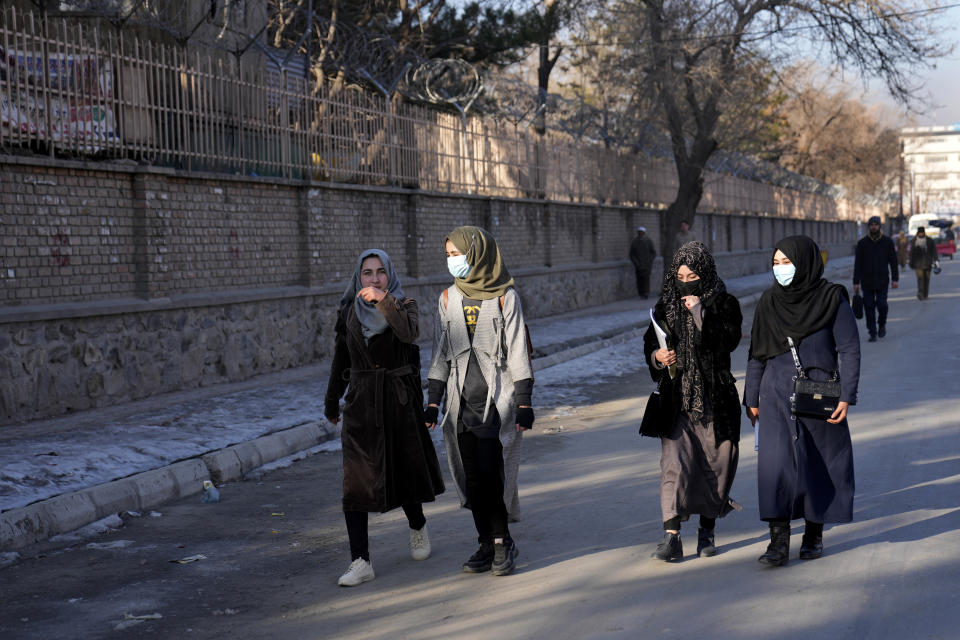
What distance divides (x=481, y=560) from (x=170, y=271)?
23.4 ft

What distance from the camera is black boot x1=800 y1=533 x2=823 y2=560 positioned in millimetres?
5422

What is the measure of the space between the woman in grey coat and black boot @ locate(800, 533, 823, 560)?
56.4 inches

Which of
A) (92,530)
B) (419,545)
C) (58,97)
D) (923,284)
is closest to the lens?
(419,545)

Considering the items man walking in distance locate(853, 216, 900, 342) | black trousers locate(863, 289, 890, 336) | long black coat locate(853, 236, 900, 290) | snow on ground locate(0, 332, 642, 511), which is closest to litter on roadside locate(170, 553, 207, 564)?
snow on ground locate(0, 332, 642, 511)

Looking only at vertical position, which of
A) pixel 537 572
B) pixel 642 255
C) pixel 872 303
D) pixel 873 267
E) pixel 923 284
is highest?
pixel 642 255

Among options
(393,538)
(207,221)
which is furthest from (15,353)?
(393,538)

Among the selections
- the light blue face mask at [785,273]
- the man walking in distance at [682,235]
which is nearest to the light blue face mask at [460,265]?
the light blue face mask at [785,273]

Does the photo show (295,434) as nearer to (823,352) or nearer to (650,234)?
(823,352)

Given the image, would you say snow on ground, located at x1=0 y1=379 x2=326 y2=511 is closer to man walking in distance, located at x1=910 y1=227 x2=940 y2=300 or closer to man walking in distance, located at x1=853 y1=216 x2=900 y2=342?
man walking in distance, located at x1=853 y1=216 x2=900 y2=342

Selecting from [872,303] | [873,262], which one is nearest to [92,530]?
[873,262]

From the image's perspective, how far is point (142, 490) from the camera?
7.10 meters

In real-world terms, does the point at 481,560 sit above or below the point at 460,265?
below

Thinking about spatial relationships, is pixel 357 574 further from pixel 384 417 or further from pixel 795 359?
pixel 795 359

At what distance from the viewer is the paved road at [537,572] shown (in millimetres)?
4520
